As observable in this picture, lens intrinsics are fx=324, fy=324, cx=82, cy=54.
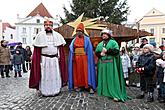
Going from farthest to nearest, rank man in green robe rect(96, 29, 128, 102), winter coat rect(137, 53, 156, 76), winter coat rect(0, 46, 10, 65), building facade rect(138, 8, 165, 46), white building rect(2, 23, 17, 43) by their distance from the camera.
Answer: white building rect(2, 23, 17, 43) < building facade rect(138, 8, 165, 46) < winter coat rect(0, 46, 10, 65) < man in green robe rect(96, 29, 128, 102) < winter coat rect(137, 53, 156, 76)

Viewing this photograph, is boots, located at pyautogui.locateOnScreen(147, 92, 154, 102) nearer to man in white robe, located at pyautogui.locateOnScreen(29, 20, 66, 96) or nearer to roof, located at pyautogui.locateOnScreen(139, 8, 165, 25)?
man in white robe, located at pyautogui.locateOnScreen(29, 20, 66, 96)

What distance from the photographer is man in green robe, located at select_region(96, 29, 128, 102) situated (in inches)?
290

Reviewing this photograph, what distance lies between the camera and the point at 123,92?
24.6ft

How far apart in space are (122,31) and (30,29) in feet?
171

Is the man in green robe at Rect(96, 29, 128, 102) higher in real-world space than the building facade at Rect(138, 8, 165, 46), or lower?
lower

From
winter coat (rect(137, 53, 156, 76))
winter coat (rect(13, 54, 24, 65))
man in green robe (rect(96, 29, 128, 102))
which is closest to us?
winter coat (rect(137, 53, 156, 76))

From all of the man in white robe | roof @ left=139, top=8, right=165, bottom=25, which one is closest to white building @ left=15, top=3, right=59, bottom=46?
roof @ left=139, top=8, right=165, bottom=25

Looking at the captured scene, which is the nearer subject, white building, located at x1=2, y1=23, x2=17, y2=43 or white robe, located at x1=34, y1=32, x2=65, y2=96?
white robe, located at x1=34, y1=32, x2=65, y2=96

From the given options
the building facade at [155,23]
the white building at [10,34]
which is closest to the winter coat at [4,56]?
the building facade at [155,23]

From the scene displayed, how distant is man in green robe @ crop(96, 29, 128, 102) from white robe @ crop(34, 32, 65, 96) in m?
1.11

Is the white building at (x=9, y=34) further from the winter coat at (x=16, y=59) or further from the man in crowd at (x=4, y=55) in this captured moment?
the man in crowd at (x=4, y=55)

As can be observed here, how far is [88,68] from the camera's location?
320 inches

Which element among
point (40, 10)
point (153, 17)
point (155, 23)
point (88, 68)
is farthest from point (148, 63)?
point (40, 10)

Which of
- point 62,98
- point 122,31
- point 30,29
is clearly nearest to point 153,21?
point 30,29
